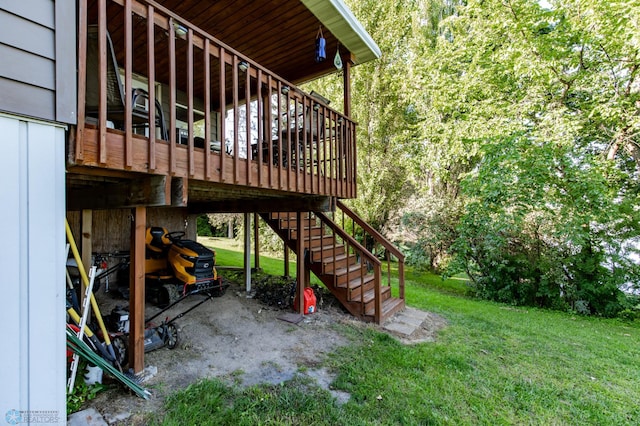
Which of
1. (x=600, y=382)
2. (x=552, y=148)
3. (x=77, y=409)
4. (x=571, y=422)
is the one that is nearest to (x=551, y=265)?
(x=552, y=148)

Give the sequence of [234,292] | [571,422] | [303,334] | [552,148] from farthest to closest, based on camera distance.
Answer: [552,148], [234,292], [303,334], [571,422]

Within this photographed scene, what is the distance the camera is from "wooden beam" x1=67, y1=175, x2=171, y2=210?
239cm

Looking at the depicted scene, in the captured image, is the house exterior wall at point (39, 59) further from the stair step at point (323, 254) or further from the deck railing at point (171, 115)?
the stair step at point (323, 254)

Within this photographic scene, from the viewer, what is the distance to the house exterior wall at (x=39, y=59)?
1.67m

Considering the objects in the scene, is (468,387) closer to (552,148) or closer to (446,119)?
(552,148)

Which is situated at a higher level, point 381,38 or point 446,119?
point 381,38

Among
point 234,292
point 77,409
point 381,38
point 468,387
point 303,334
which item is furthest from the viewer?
point 381,38

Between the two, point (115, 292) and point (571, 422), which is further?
point (115, 292)

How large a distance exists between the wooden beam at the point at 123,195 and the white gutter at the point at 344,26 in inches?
121

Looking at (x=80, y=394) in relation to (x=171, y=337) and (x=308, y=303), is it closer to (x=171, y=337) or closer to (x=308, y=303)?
(x=171, y=337)

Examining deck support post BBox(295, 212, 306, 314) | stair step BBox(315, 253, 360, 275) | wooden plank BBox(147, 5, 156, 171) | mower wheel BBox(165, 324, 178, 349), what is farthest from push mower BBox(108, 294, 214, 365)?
stair step BBox(315, 253, 360, 275)

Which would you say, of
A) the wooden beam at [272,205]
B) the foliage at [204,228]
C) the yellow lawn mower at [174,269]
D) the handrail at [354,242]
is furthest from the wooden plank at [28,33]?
the foliage at [204,228]

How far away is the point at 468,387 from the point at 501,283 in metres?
5.80

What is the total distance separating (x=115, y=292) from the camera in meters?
5.02
